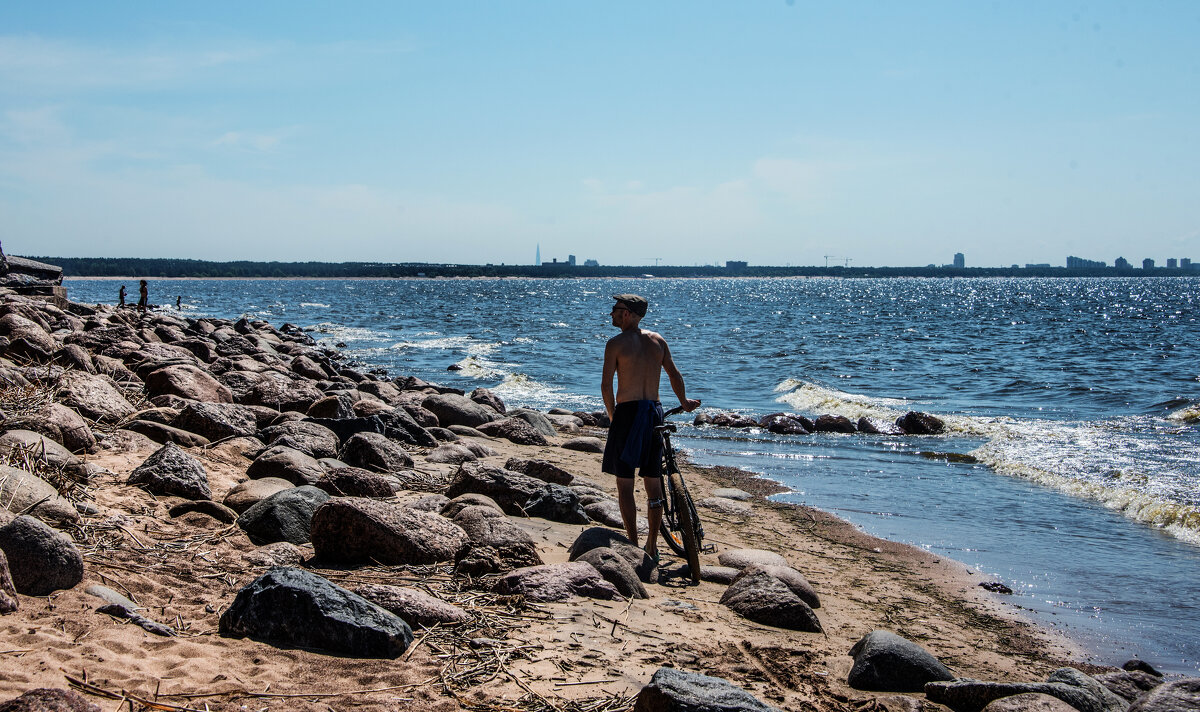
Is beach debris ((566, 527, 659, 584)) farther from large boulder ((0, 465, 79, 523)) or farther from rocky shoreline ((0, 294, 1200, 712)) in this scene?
large boulder ((0, 465, 79, 523))

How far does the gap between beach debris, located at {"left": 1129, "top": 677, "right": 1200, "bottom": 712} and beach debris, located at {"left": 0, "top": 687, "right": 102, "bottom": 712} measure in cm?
412

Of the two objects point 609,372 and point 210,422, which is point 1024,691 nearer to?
point 609,372

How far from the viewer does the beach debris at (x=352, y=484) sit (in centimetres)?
623

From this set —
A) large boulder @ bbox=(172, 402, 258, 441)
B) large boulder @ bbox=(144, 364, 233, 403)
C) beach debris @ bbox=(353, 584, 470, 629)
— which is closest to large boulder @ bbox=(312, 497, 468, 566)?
beach debris @ bbox=(353, 584, 470, 629)

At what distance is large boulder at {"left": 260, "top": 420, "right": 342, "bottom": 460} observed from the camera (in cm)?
752

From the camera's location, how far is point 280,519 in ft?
17.1

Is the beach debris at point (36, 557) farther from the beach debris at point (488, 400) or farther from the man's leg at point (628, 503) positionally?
the beach debris at point (488, 400)

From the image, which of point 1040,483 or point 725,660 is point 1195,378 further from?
point 725,660

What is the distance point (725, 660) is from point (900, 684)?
873 mm

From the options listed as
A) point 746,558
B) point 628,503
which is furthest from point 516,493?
point 746,558

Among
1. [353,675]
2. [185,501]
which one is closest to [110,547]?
[185,501]

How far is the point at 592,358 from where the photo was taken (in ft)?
92.2

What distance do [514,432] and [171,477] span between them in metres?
6.65

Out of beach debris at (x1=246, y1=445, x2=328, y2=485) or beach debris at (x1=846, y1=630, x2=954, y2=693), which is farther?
beach debris at (x1=246, y1=445, x2=328, y2=485)
